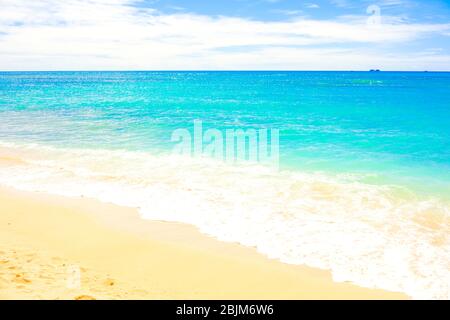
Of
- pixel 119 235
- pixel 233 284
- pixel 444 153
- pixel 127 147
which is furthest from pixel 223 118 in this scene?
pixel 233 284

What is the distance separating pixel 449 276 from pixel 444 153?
1261 centimetres

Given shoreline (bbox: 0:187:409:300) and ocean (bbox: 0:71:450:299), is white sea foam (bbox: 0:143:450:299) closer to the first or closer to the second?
ocean (bbox: 0:71:450:299)

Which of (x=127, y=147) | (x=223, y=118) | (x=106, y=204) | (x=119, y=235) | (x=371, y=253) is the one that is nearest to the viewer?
(x=371, y=253)

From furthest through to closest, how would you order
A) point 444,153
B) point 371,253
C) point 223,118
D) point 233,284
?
1. point 223,118
2. point 444,153
3. point 371,253
4. point 233,284

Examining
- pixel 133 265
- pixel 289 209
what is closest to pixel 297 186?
pixel 289 209

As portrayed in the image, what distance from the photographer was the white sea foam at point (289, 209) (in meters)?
7.03

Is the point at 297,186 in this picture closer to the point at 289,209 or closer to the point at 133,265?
the point at 289,209

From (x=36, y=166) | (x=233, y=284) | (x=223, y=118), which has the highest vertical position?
(x=223, y=118)

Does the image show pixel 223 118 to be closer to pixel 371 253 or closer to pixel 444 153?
pixel 444 153

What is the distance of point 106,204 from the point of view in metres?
10.1
